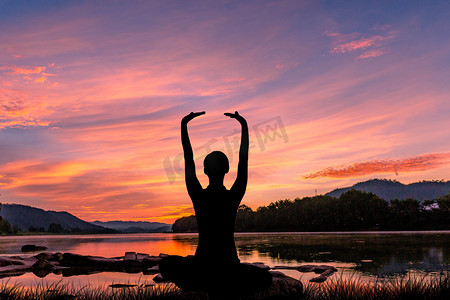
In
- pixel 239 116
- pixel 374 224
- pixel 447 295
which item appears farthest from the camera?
pixel 374 224

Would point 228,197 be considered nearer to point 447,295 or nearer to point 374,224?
point 447,295

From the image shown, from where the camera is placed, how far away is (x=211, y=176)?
19.2ft

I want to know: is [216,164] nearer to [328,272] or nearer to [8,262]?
[328,272]

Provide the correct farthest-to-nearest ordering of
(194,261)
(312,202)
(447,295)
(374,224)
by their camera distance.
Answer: (312,202) < (374,224) < (447,295) < (194,261)

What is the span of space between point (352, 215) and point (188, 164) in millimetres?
157455

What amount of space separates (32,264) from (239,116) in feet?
71.5

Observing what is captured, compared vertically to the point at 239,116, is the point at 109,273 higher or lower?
lower

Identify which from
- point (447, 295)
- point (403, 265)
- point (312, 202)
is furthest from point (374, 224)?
point (447, 295)

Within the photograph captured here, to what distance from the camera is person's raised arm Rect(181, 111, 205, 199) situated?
583 cm

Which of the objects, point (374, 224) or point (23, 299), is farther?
point (374, 224)

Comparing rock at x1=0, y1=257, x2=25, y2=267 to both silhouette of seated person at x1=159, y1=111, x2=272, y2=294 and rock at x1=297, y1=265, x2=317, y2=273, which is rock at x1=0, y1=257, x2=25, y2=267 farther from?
silhouette of seated person at x1=159, y1=111, x2=272, y2=294

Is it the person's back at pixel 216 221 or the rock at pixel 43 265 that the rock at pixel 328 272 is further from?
the rock at pixel 43 265

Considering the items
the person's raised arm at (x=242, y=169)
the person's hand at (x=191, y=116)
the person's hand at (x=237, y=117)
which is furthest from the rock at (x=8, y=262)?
the person's raised arm at (x=242, y=169)

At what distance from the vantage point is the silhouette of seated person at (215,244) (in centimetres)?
573
